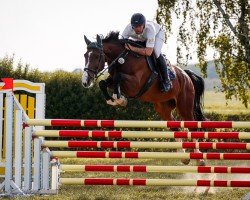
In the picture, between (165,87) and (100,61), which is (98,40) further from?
(165,87)

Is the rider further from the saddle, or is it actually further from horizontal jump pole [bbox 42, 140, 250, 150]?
horizontal jump pole [bbox 42, 140, 250, 150]

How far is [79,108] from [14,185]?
29.7 feet

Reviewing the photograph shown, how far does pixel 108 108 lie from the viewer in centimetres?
1605

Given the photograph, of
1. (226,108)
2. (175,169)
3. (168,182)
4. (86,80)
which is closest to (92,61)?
(86,80)

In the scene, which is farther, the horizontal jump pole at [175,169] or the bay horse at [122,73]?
the bay horse at [122,73]

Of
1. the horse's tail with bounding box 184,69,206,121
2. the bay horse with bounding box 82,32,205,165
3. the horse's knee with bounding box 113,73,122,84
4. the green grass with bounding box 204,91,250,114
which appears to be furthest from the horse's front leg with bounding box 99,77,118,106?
the green grass with bounding box 204,91,250,114

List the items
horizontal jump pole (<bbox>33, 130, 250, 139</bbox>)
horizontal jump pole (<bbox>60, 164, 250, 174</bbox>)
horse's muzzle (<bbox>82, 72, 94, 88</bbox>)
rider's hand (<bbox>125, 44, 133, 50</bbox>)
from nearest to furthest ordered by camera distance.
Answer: horizontal jump pole (<bbox>33, 130, 250, 139</bbox>) < horizontal jump pole (<bbox>60, 164, 250, 174</bbox>) < horse's muzzle (<bbox>82, 72, 94, 88</bbox>) < rider's hand (<bbox>125, 44, 133, 50</bbox>)

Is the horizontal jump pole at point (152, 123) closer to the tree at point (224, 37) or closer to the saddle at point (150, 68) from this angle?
the saddle at point (150, 68)

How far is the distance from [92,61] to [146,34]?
0.91 metres

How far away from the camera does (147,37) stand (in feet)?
28.4

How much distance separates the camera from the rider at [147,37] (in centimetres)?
855

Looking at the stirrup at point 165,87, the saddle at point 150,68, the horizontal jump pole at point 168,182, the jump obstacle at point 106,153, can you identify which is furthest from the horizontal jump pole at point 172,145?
the stirrup at point 165,87

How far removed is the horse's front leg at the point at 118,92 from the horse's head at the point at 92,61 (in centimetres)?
22

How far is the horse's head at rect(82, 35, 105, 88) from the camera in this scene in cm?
810
